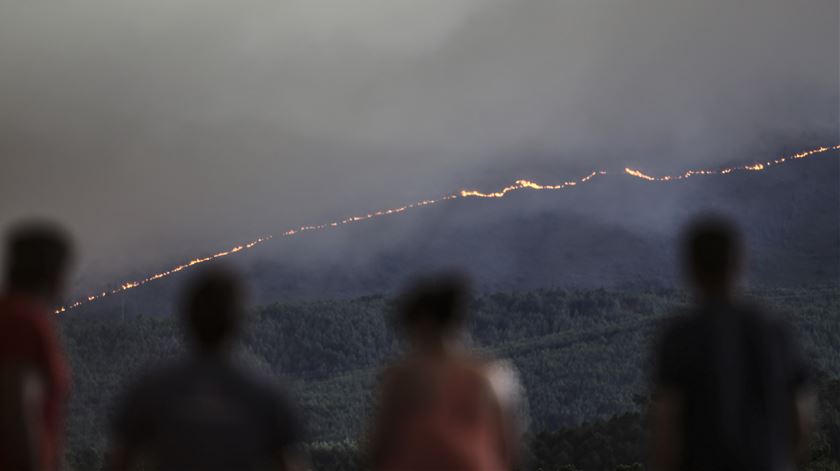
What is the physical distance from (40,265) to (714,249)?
136 inches

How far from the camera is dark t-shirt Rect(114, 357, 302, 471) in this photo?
347 inches

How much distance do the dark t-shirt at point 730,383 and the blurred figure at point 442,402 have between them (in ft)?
3.83

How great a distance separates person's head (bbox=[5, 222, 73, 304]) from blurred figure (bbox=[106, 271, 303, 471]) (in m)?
0.83

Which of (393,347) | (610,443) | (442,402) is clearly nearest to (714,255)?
(442,402)

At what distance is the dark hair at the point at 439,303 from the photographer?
935cm

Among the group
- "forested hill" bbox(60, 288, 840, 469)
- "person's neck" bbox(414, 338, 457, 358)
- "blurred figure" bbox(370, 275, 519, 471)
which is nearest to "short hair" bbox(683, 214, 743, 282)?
"blurred figure" bbox(370, 275, 519, 471)

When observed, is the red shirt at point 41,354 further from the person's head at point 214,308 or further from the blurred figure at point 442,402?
the blurred figure at point 442,402

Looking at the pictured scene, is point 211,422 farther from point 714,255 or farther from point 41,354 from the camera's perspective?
point 714,255

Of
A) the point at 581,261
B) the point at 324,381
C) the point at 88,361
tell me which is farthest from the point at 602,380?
the point at 581,261

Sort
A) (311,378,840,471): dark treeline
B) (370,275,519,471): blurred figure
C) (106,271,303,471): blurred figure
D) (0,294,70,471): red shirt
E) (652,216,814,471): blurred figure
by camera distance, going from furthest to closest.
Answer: (311,378,840,471): dark treeline → (652,216,814,471): blurred figure → (370,275,519,471): blurred figure → (0,294,70,471): red shirt → (106,271,303,471): blurred figure

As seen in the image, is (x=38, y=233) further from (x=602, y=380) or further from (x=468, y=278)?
(x=602, y=380)

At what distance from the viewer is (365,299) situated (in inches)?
5635

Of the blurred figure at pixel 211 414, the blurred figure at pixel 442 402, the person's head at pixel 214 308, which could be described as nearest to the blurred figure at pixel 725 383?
the blurred figure at pixel 442 402

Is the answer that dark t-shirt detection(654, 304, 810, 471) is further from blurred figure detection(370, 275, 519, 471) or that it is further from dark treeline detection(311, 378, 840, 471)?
dark treeline detection(311, 378, 840, 471)
